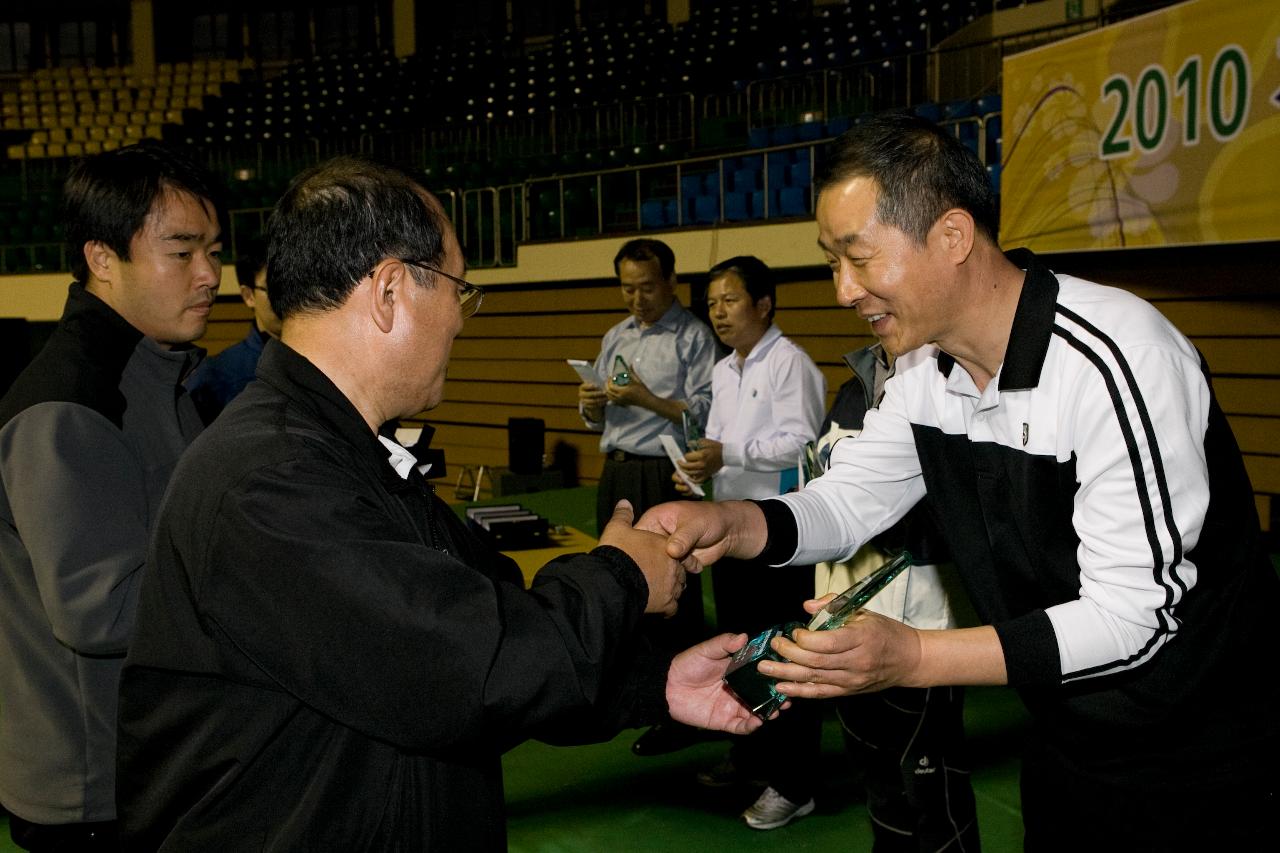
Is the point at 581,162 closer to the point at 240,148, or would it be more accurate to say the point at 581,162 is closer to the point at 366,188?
the point at 240,148

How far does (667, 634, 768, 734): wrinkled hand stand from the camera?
1667 millimetres

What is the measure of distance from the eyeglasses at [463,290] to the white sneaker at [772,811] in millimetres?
2318

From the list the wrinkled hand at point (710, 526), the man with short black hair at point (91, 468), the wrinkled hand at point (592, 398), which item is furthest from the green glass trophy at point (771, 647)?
the wrinkled hand at point (592, 398)

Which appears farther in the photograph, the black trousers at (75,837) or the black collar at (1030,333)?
the black trousers at (75,837)

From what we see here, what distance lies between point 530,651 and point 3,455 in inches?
41.0

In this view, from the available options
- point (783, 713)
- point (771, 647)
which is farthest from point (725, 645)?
point (783, 713)

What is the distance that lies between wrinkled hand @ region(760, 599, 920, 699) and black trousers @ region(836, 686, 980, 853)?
3.40ft

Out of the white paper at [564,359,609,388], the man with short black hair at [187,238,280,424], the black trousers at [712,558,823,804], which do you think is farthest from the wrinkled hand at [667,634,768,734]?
the white paper at [564,359,609,388]

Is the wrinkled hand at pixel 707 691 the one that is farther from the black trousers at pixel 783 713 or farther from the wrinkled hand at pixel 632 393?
the wrinkled hand at pixel 632 393

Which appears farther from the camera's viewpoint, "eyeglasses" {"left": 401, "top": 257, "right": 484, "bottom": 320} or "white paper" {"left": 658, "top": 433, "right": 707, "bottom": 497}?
"white paper" {"left": 658, "top": 433, "right": 707, "bottom": 497}

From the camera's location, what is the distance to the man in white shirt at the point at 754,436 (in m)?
3.60

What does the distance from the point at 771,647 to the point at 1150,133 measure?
485 centimetres

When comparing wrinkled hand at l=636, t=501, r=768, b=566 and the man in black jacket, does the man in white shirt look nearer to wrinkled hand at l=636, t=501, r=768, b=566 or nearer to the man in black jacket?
wrinkled hand at l=636, t=501, r=768, b=566

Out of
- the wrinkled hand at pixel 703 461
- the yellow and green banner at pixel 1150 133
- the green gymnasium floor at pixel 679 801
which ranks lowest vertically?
the green gymnasium floor at pixel 679 801
